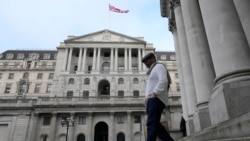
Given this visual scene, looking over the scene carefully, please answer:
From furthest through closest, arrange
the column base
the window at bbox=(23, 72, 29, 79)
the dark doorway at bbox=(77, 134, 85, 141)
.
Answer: the window at bbox=(23, 72, 29, 79), the dark doorway at bbox=(77, 134, 85, 141), the column base

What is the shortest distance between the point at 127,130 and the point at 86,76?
1663 centimetres

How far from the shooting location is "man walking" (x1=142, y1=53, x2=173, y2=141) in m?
3.96

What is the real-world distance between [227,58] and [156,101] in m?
3.40

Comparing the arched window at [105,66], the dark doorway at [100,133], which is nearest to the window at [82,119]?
the dark doorway at [100,133]

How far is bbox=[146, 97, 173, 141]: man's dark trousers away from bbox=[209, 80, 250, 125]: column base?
240 cm

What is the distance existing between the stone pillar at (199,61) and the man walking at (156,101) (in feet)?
17.6

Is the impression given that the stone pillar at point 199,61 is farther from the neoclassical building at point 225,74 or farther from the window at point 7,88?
the window at point 7,88

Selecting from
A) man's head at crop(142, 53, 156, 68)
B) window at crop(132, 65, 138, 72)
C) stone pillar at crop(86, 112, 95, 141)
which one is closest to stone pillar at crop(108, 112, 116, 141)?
stone pillar at crop(86, 112, 95, 141)

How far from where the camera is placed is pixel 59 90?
144ft

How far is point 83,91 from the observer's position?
44.5 meters

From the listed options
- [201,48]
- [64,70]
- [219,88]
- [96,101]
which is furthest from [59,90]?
[219,88]

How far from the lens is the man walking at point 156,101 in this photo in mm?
3957

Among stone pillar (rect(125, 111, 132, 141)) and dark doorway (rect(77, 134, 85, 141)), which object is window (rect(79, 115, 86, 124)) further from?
stone pillar (rect(125, 111, 132, 141))

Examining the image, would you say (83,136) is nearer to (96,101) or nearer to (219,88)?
(96,101)
